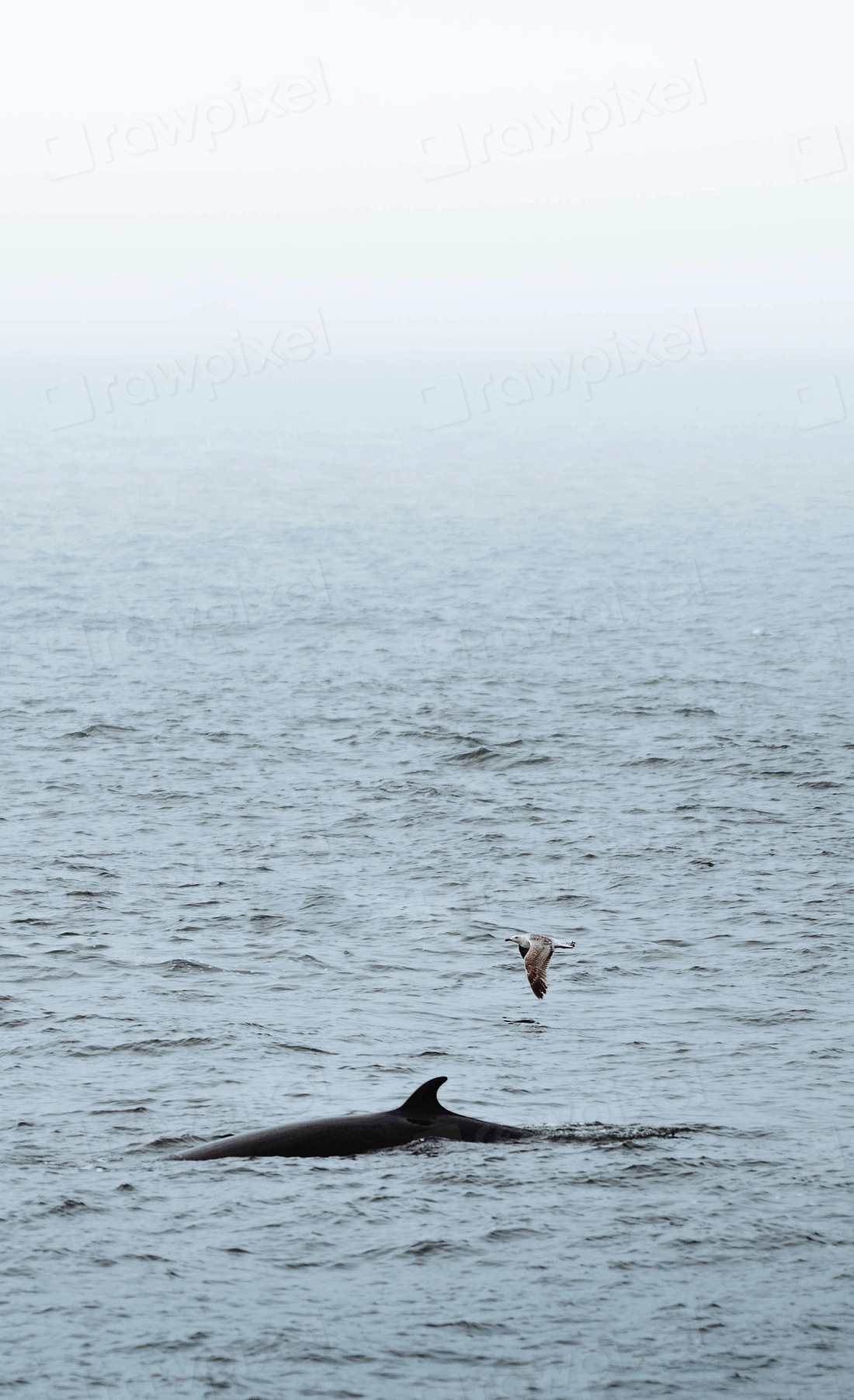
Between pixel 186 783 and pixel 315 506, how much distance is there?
67.3 meters

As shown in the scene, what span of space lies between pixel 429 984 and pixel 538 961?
5.43 metres

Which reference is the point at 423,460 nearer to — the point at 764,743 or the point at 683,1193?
the point at 764,743

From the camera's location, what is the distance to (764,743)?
50.6m

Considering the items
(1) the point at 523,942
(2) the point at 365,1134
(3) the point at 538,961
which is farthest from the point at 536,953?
(2) the point at 365,1134

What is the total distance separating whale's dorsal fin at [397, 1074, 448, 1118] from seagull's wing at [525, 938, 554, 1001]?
2626 mm

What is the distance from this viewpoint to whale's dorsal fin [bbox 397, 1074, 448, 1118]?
2565 cm

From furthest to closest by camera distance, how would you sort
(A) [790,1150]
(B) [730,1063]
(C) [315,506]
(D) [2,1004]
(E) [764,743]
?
1. (C) [315,506]
2. (E) [764,743]
3. (D) [2,1004]
4. (B) [730,1063]
5. (A) [790,1150]

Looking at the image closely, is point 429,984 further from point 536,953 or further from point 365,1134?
point 365,1134

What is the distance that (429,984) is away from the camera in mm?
33875

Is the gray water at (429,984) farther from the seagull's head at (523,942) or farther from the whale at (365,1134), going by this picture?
the seagull's head at (523,942)

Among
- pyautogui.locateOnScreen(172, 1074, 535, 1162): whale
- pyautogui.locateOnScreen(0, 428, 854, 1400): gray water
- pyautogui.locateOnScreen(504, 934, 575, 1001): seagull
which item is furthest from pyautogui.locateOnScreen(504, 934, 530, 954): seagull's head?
pyautogui.locateOnScreen(172, 1074, 535, 1162): whale

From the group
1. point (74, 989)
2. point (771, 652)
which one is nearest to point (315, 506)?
point (771, 652)

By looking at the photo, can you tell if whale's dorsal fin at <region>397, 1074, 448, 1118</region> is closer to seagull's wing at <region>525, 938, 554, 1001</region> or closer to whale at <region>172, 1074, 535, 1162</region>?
whale at <region>172, 1074, 535, 1162</region>

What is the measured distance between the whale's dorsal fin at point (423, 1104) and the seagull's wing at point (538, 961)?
8.61 feet
